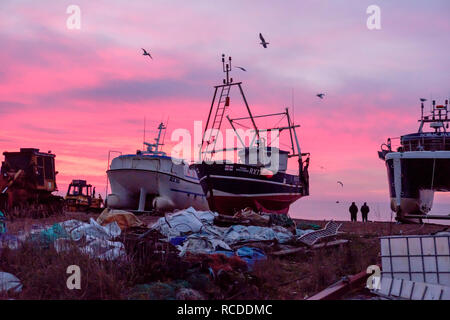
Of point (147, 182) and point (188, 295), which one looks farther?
point (147, 182)

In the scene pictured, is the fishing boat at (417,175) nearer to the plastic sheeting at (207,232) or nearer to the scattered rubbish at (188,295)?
the plastic sheeting at (207,232)

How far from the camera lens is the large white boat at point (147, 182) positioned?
25906mm

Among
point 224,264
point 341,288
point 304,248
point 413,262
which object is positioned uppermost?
point 413,262

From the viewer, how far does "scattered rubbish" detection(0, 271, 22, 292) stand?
6.82m

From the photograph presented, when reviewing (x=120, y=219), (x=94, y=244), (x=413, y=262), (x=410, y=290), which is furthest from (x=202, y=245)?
(x=410, y=290)

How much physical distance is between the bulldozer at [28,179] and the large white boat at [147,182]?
3.42 metres

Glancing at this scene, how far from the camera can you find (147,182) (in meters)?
26.3

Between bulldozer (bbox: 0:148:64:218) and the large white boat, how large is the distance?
11.2 ft

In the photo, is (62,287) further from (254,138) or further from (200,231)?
(254,138)

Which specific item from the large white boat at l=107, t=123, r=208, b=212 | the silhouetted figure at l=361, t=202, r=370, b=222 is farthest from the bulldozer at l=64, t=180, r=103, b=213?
the silhouetted figure at l=361, t=202, r=370, b=222

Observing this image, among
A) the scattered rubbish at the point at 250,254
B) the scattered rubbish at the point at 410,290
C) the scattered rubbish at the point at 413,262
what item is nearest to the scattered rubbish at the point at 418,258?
the scattered rubbish at the point at 413,262

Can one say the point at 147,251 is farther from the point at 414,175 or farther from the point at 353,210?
the point at 353,210

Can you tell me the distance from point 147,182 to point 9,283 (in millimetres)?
19303
